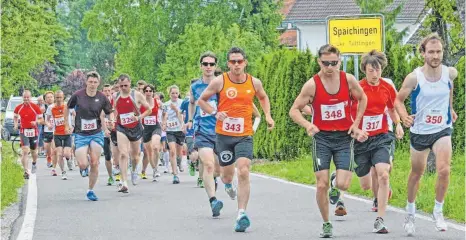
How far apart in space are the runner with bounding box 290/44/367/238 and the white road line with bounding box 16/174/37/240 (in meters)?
3.07

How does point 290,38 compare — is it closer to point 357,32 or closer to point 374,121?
point 357,32

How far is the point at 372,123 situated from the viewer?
12922 millimetres

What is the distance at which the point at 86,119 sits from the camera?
57.9ft

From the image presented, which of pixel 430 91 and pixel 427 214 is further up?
pixel 430 91

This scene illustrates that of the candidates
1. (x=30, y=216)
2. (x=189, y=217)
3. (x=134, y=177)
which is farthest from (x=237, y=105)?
(x=134, y=177)

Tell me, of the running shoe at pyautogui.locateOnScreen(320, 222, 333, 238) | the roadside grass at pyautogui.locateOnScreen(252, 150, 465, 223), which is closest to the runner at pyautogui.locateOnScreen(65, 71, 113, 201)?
the roadside grass at pyautogui.locateOnScreen(252, 150, 465, 223)

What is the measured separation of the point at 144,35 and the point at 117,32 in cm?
529

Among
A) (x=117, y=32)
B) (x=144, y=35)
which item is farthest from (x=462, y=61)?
(x=117, y=32)

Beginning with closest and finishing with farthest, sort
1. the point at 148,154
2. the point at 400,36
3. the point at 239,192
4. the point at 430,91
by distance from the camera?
the point at 430,91
the point at 239,192
the point at 148,154
the point at 400,36

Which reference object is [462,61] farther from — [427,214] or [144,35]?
[144,35]

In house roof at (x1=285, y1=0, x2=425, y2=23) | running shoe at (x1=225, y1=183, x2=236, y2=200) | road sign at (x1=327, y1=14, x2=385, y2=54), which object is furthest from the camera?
house roof at (x1=285, y1=0, x2=425, y2=23)

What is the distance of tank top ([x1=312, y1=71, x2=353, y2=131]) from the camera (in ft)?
37.9

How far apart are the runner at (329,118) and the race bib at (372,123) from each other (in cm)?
Result: 110

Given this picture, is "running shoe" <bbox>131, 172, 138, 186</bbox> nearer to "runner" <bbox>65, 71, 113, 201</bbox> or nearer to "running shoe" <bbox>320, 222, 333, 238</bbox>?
"runner" <bbox>65, 71, 113, 201</bbox>
